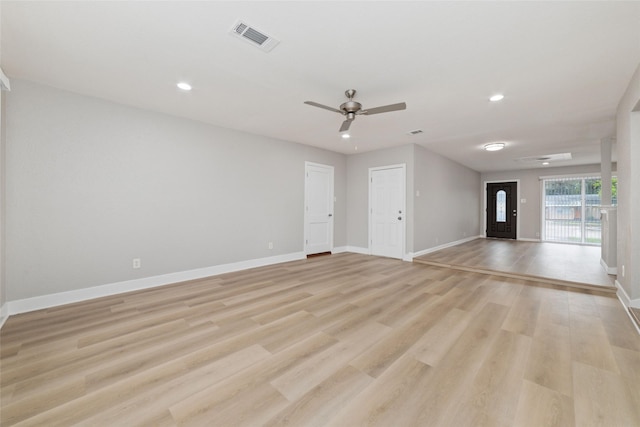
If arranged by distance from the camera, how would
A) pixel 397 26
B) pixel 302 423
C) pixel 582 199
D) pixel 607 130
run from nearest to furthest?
pixel 302 423 → pixel 397 26 → pixel 607 130 → pixel 582 199

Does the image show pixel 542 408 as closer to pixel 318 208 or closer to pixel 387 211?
pixel 387 211

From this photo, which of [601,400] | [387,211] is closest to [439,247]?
[387,211]

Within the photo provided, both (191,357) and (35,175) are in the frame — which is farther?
(35,175)

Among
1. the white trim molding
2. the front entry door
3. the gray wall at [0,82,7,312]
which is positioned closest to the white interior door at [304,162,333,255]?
the white trim molding

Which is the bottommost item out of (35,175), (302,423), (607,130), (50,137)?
(302,423)

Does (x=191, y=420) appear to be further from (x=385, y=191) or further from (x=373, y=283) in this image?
(x=385, y=191)

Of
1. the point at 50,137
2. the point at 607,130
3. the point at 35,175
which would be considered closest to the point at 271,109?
the point at 50,137

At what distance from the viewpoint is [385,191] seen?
6.18 m

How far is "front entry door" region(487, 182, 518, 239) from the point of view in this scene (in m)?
9.31

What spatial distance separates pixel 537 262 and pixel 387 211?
3181 mm

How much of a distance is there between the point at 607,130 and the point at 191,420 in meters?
7.20

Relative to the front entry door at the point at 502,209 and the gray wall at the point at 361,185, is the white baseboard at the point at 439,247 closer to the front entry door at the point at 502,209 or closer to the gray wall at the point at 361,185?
the gray wall at the point at 361,185

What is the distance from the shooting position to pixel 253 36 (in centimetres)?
218

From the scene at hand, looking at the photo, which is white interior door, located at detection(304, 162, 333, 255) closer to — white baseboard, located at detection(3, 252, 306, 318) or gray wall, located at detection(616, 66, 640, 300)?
white baseboard, located at detection(3, 252, 306, 318)
